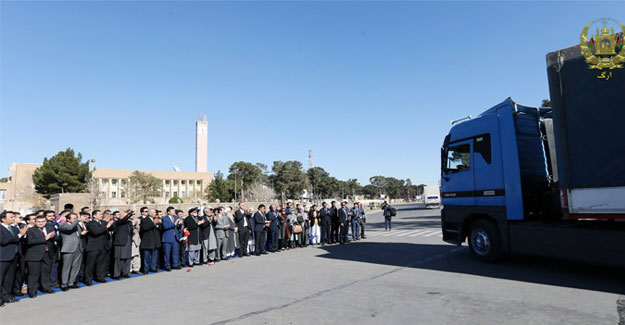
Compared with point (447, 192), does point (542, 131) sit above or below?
above

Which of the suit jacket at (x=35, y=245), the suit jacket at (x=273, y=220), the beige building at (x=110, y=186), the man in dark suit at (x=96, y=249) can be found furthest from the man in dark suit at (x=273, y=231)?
the beige building at (x=110, y=186)

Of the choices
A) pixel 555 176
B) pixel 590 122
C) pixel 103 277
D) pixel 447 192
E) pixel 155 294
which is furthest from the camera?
pixel 447 192

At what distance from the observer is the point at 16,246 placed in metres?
6.84

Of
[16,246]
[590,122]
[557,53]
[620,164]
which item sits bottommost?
[16,246]

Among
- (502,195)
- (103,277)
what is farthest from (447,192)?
(103,277)

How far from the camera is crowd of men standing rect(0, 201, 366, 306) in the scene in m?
7.11

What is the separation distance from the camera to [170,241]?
9.89m

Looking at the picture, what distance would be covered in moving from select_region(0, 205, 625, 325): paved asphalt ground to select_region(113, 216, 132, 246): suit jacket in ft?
3.70

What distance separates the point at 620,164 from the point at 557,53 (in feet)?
8.15

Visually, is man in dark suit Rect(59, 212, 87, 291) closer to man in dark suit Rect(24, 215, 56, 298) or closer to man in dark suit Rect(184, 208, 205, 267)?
man in dark suit Rect(24, 215, 56, 298)

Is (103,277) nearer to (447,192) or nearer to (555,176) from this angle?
(447,192)

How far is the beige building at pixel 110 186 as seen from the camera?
192 ft

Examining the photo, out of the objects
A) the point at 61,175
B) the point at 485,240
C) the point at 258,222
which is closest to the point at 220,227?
the point at 258,222

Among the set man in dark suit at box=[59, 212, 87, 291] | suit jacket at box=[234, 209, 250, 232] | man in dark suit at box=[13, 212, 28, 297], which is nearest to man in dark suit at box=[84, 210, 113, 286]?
man in dark suit at box=[59, 212, 87, 291]
